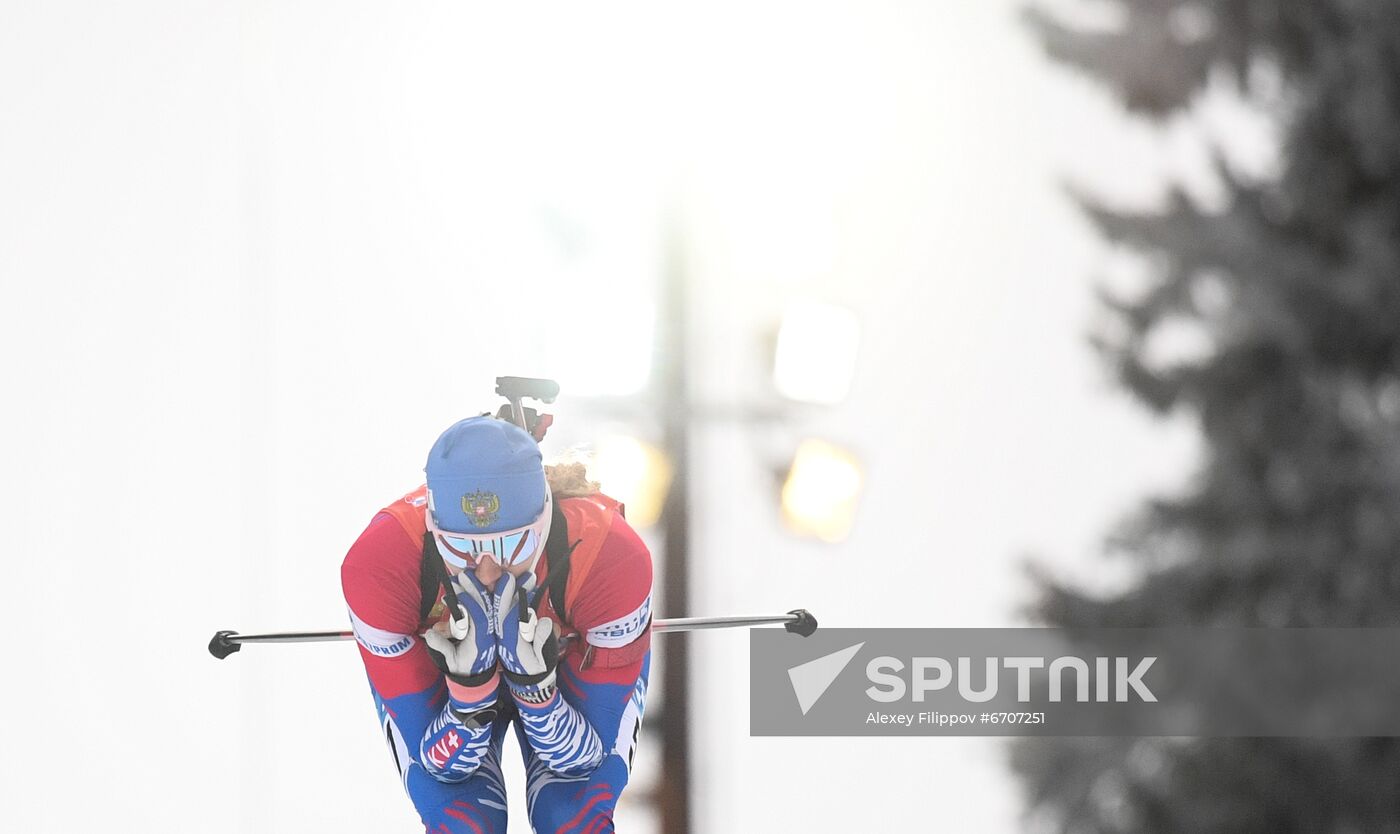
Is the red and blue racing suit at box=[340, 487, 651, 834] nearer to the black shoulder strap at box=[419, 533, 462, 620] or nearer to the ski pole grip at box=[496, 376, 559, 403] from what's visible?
the black shoulder strap at box=[419, 533, 462, 620]

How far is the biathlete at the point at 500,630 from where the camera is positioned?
4.85 feet

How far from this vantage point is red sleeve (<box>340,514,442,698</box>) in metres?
1.54

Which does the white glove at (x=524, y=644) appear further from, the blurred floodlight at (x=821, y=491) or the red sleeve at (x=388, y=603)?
the blurred floodlight at (x=821, y=491)

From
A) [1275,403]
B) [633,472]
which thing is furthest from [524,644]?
[1275,403]

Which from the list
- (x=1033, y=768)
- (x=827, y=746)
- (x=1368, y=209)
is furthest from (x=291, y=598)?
(x=1368, y=209)

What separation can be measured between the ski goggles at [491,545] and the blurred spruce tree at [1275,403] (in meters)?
2.10

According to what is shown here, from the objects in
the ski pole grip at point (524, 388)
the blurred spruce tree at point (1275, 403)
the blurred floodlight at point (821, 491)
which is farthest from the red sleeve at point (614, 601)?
the blurred spruce tree at point (1275, 403)

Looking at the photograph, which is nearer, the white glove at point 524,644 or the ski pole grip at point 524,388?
the white glove at point 524,644

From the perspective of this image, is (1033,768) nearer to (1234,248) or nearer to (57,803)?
(1234,248)

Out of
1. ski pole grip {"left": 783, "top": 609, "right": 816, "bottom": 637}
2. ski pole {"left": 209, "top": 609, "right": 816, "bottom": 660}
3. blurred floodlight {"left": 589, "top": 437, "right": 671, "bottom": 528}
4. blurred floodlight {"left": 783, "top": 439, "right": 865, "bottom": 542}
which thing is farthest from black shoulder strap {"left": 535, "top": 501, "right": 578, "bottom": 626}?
blurred floodlight {"left": 783, "top": 439, "right": 865, "bottom": 542}

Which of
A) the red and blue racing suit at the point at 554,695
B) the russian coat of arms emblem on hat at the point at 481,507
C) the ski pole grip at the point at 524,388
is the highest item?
the ski pole grip at the point at 524,388

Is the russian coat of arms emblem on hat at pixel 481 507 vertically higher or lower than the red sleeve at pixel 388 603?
higher

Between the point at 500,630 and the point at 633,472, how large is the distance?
119cm

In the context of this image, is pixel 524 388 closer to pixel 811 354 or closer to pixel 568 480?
pixel 568 480
